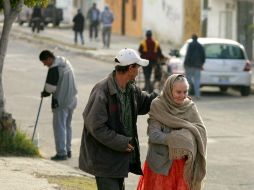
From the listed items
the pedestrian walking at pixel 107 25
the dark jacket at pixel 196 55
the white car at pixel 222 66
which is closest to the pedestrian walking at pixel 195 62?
the dark jacket at pixel 196 55

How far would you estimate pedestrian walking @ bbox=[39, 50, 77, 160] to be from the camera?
14945 millimetres

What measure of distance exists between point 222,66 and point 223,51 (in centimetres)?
56

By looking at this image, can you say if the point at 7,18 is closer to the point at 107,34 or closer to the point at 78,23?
the point at 107,34

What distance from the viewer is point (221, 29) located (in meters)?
40.3

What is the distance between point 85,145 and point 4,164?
4899mm

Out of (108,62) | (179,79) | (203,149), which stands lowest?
(108,62)

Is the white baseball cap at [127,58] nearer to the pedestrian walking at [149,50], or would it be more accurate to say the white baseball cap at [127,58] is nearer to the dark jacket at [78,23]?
the pedestrian walking at [149,50]

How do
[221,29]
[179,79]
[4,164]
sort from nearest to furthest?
[179,79] → [4,164] → [221,29]

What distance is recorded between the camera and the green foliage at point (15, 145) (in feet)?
47.0

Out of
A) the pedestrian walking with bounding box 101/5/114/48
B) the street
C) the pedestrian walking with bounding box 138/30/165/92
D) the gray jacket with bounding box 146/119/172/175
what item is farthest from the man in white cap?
the pedestrian walking with bounding box 101/5/114/48

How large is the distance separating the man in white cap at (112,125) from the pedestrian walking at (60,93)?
21.3ft

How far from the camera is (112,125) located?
27.1ft

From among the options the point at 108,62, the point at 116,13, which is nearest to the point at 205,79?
the point at 108,62

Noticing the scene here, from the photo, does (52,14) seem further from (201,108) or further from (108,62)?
(201,108)
